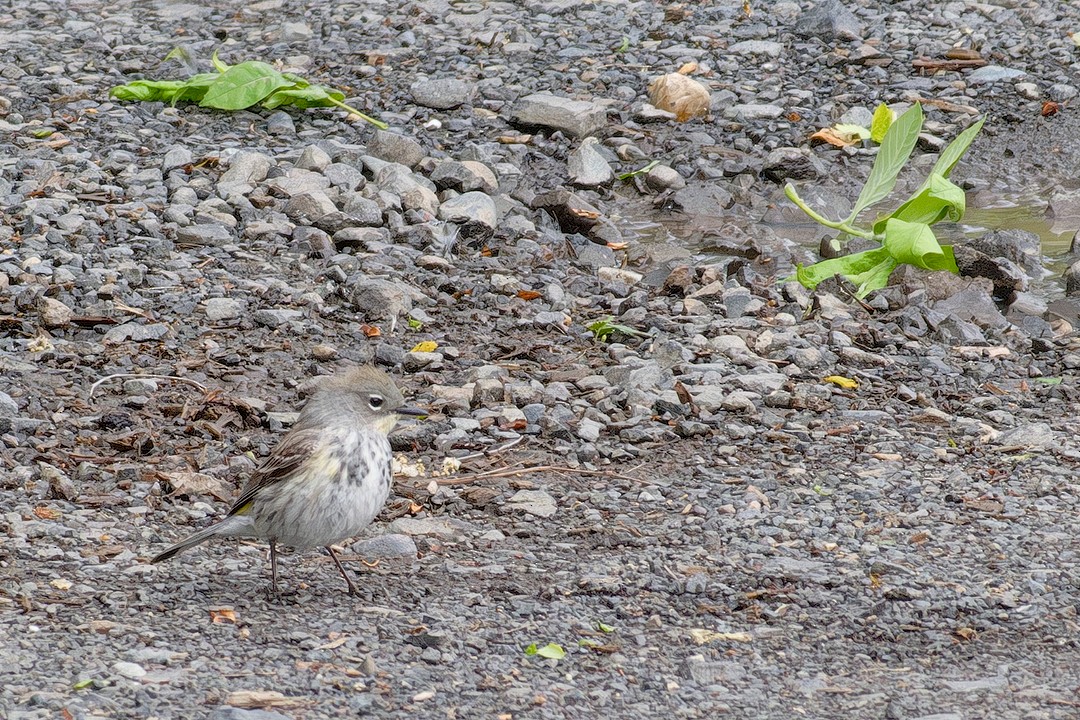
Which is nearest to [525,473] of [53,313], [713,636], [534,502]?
[534,502]

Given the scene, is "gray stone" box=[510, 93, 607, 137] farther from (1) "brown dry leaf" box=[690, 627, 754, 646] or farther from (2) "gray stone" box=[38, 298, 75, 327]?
(1) "brown dry leaf" box=[690, 627, 754, 646]

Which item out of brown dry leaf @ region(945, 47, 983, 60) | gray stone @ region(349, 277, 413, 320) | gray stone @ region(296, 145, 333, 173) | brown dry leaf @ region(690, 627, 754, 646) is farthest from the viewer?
brown dry leaf @ region(945, 47, 983, 60)

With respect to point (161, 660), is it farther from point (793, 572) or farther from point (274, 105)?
point (274, 105)

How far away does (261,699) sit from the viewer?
4.21 meters

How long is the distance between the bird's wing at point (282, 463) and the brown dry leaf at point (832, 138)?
6.84 metres

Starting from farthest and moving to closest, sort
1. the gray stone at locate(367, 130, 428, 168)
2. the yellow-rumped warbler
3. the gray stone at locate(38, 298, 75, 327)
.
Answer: the gray stone at locate(367, 130, 428, 168) → the gray stone at locate(38, 298, 75, 327) → the yellow-rumped warbler

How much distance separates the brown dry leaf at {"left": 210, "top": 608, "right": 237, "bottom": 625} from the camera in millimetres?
4871

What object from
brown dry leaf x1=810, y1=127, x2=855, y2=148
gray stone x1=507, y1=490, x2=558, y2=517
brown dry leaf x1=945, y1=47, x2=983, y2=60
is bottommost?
brown dry leaf x1=810, y1=127, x2=855, y2=148

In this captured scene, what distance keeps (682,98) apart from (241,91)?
3617 mm

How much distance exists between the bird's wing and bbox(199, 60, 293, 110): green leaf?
19.5ft

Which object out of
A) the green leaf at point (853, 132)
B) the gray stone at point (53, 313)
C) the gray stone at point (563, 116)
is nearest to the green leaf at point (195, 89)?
the gray stone at point (563, 116)

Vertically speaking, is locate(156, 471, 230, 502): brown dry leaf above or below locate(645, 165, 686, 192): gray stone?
above

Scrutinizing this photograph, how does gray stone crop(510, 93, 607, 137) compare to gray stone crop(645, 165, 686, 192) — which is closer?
gray stone crop(645, 165, 686, 192)

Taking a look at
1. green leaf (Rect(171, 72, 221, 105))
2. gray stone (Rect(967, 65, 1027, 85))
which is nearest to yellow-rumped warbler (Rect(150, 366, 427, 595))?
green leaf (Rect(171, 72, 221, 105))
